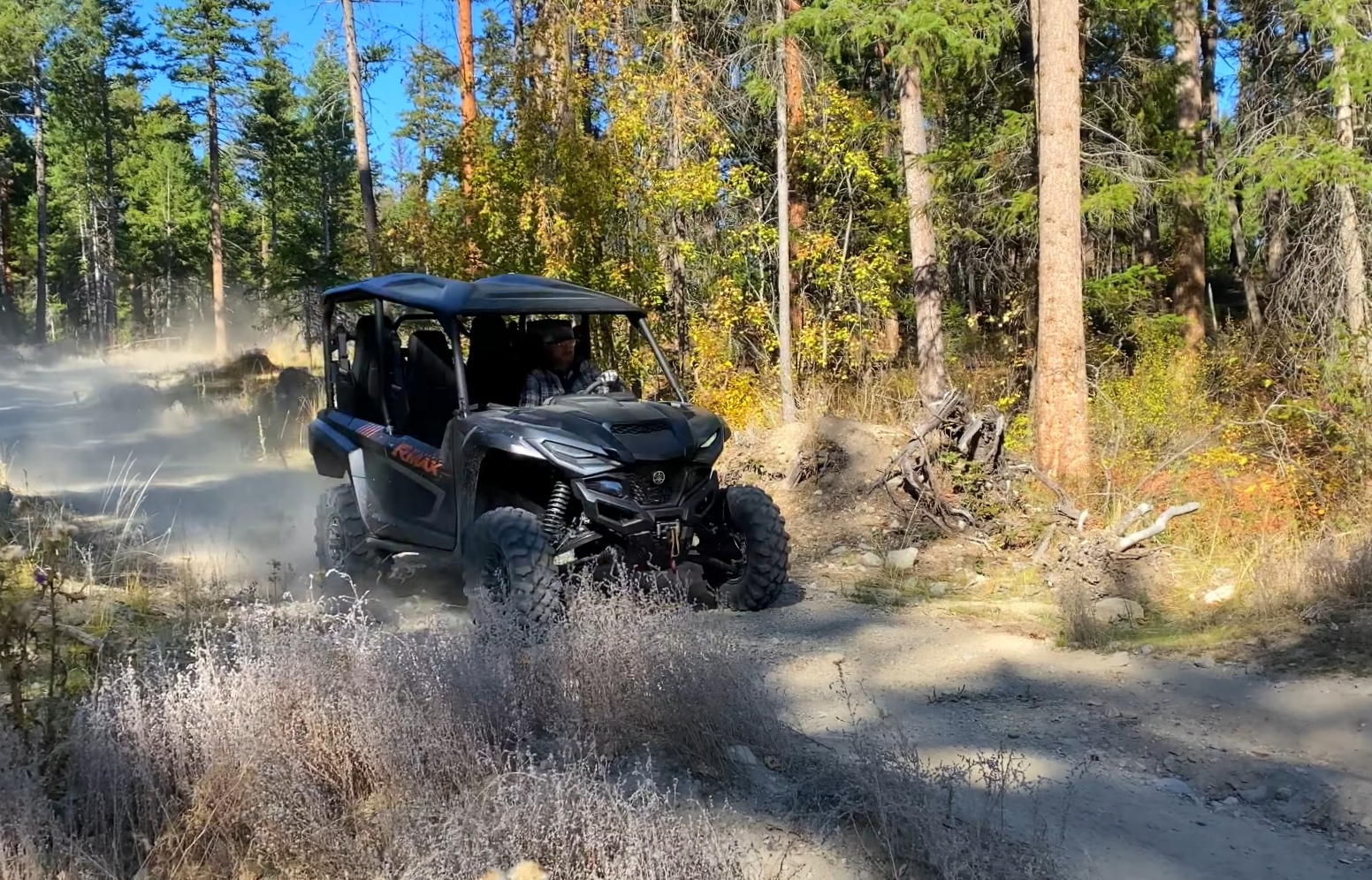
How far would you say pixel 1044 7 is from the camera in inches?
446

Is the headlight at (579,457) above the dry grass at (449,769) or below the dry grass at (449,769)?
above

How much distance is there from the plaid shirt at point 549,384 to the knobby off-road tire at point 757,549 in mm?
1330

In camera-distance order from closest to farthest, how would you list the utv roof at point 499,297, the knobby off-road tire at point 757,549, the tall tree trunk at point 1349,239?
the utv roof at point 499,297 < the knobby off-road tire at point 757,549 < the tall tree trunk at point 1349,239

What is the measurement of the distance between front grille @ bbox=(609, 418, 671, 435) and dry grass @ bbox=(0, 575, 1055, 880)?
1908mm

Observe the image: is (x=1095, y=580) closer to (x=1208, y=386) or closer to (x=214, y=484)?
(x=1208, y=386)

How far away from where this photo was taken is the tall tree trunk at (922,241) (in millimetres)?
15125

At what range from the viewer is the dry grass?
3.06 metres

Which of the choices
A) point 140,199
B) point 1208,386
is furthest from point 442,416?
point 140,199

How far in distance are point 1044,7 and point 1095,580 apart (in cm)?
652

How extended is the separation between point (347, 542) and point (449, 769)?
464cm

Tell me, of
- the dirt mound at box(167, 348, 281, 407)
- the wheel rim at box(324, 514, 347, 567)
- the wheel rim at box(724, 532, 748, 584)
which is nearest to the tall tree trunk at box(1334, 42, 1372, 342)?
the wheel rim at box(724, 532, 748, 584)

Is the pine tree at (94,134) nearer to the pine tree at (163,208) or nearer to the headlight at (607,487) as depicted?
the pine tree at (163,208)

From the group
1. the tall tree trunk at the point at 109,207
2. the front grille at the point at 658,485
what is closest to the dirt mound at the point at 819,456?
the front grille at the point at 658,485

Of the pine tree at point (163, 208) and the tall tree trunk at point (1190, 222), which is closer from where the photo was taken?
the tall tree trunk at point (1190, 222)
